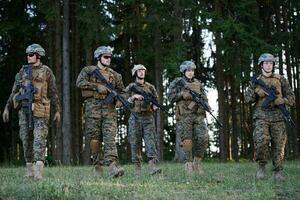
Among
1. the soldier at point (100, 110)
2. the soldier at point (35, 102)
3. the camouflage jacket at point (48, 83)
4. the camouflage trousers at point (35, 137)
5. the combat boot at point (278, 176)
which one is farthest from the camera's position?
the soldier at point (100, 110)

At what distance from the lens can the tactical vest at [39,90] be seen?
9398 mm

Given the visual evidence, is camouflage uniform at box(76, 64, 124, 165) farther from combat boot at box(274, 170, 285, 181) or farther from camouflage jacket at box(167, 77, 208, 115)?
combat boot at box(274, 170, 285, 181)

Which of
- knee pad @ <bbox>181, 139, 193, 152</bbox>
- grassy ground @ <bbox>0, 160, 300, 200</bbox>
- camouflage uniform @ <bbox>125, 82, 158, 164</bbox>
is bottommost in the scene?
grassy ground @ <bbox>0, 160, 300, 200</bbox>

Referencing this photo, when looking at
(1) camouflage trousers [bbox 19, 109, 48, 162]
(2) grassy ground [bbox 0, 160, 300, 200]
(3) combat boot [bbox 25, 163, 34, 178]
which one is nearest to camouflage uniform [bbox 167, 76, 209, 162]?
(2) grassy ground [bbox 0, 160, 300, 200]

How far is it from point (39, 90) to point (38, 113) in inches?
17.7

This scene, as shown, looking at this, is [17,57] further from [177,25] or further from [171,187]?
[171,187]

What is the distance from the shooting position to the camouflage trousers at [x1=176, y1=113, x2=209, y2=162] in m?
10.6

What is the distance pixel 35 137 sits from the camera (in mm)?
9188

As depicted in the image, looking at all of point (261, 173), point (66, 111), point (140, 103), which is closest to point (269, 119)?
point (261, 173)

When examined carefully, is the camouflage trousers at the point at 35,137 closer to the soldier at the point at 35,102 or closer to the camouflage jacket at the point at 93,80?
the soldier at the point at 35,102

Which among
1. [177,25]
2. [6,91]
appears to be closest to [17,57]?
[6,91]

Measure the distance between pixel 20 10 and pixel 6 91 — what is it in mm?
4319

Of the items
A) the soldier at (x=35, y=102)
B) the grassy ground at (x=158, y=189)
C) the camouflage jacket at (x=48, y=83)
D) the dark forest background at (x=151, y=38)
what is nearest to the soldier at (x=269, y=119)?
the grassy ground at (x=158, y=189)

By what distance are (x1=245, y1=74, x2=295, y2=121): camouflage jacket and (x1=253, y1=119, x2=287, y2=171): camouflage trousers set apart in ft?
0.38
